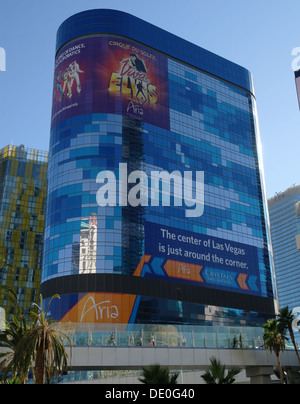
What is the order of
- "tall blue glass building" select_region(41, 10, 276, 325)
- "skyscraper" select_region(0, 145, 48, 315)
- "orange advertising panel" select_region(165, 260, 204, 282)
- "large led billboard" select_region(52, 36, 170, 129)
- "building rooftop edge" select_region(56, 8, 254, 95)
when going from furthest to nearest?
"skyscraper" select_region(0, 145, 48, 315) < "building rooftop edge" select_region(56, 8, 254, 95) < "large led billboard" select_region(52, 36, 170, 129) < "orange advertising panel" select_region(165, 260, 204, 282) < "tall blue glass building" select_region(41, 10, 276, 325)

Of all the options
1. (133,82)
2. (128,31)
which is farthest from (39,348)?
(128,31)

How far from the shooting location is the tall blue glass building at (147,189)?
93.6m

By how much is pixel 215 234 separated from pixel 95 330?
6809 centimetres

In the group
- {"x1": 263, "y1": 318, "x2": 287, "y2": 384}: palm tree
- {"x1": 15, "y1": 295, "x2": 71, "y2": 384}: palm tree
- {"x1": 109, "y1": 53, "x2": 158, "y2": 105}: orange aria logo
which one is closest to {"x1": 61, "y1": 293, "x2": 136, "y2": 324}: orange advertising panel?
{"x1": 263, "y1": 318, "x2": 287, "y2": 384}: palm tree

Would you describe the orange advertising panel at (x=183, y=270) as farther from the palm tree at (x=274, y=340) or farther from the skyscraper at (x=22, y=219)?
the skyscraper at (x=22, y=219)

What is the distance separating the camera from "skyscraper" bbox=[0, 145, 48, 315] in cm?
14950

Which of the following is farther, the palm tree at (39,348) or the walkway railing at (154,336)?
the walkway railing at (154,336)

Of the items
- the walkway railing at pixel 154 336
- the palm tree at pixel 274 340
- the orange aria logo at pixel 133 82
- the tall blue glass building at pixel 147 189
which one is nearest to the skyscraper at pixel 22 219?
the tall blue glass building at pixel 147 189

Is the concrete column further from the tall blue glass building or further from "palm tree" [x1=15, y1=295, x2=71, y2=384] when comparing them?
the tall blue glass building

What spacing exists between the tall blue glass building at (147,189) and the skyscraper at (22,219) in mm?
57326

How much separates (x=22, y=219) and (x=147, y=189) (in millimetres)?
71261

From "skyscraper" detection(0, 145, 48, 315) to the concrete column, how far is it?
103547 mm
